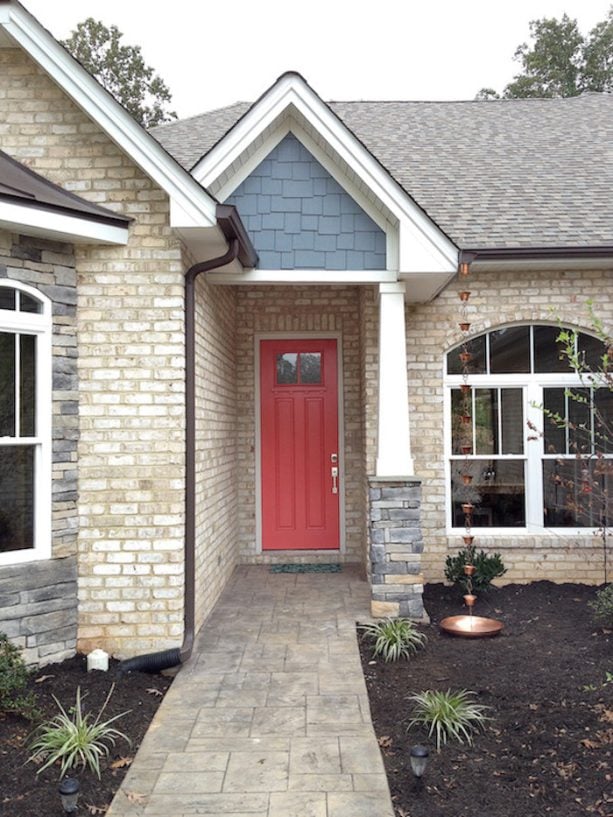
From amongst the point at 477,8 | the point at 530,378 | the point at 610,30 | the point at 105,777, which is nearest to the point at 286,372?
the point at 530,378

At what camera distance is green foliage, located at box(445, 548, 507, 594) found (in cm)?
680

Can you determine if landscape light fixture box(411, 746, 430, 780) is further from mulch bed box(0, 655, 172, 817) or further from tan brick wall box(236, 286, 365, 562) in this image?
tan brick wall box(236, 286, 365, 562)

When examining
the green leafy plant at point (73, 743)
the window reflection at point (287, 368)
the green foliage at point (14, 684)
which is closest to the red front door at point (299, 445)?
the window reflection at point (287, 368)

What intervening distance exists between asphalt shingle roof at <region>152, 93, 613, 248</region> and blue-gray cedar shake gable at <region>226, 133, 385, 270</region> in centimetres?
154

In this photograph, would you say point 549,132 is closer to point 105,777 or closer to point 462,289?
point 462,289

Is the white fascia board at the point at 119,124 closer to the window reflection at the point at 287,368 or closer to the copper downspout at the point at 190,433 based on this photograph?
the copper downspout at the point at 190,433

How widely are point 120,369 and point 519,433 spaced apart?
4.51 meters

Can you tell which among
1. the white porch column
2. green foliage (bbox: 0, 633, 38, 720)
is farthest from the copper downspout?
the white porch column

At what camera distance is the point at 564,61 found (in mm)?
24891

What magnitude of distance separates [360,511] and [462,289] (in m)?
2.96

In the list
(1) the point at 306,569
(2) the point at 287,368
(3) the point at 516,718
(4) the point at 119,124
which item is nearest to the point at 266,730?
(3) the point at 516,718

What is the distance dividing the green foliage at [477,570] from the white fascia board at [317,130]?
3462mm

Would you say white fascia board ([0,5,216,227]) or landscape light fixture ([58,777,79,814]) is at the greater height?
white fascia board ([0,5,216,227])

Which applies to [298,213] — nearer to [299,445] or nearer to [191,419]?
[191,419]
